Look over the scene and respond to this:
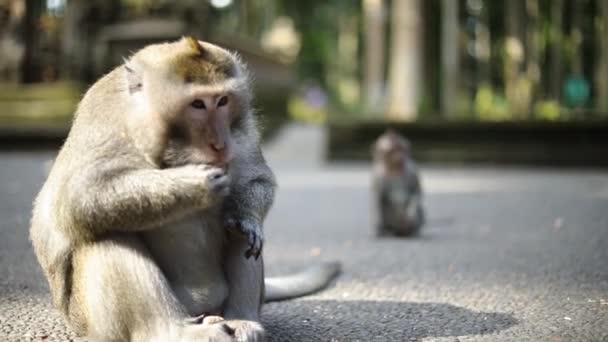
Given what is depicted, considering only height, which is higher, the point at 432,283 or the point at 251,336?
the point at 251,336

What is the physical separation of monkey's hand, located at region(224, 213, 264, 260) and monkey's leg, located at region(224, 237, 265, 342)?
3.7 inches

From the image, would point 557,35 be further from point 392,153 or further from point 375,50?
point 392,153

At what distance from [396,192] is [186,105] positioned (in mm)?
4088

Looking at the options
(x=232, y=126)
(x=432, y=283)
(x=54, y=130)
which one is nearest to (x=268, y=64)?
(x=54, y=130)

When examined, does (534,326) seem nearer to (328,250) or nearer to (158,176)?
(158,176)

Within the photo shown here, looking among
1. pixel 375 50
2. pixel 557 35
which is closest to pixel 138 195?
pixel 375 50

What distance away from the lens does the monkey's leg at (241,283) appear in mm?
2385

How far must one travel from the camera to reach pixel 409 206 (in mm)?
5930

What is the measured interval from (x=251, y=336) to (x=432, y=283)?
1.74 meters

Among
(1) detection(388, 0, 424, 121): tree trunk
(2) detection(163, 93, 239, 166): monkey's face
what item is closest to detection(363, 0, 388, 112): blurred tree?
(1) detection(388, 0, 424, 121): tree trunk

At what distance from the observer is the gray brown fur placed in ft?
6.96

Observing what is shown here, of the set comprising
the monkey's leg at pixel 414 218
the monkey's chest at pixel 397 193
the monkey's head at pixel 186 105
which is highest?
the monkey's head at pixel 186 105

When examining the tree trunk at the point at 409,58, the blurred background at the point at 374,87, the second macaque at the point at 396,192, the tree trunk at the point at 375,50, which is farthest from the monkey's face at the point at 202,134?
the tree trunk at the point at 375,50

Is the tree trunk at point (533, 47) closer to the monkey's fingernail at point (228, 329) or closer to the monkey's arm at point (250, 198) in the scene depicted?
the monkey's arm at point (250, 198)
